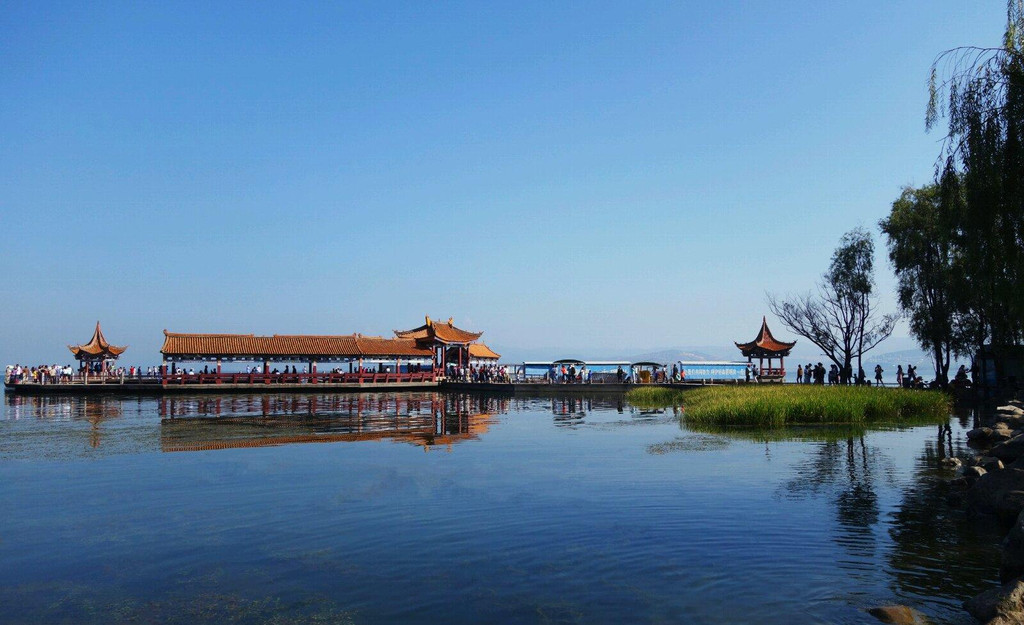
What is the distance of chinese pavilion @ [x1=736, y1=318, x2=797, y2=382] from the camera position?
165ft

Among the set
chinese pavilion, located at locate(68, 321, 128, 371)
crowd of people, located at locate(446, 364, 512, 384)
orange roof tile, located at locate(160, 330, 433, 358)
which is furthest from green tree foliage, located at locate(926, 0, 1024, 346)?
chinese pavilion, located at locate(68, 321, 128, 371)

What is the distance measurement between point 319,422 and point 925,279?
99.2 feet

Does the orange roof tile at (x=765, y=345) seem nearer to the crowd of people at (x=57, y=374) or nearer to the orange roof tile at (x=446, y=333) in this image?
the orange roof tile at (x=446, y=333)

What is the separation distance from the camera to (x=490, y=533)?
33.8ft

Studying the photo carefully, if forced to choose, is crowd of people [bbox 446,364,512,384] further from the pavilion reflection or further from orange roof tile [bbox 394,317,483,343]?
the pavilion reflection

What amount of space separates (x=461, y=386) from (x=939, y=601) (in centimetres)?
5262

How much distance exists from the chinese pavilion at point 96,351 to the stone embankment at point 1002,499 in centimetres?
6562

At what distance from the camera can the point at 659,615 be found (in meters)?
7.02

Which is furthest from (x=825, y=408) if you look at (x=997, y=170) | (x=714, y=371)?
(x=714, y=371)

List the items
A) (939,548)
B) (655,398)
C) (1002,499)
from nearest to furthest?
(939,548) < (1002,499) < (655,398)

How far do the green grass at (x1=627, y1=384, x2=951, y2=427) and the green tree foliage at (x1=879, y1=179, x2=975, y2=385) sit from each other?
8.17 meters

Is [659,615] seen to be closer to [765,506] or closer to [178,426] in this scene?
[765,506]

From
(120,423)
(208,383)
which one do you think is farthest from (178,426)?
(208,383)

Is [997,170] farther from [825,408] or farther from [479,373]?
[479,373]
